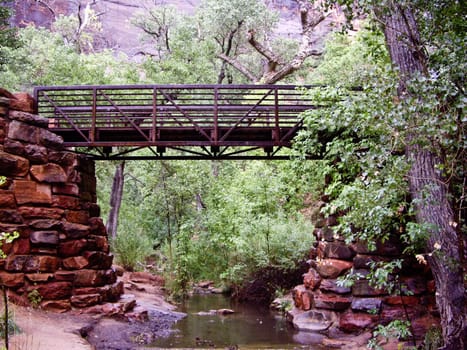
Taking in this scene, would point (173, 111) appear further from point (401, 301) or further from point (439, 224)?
point (439, 224)

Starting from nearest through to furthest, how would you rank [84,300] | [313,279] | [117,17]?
[84,300] → [313,279] → [117,17]

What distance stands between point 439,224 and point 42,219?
9385mm

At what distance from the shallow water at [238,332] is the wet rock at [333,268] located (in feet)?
5.13

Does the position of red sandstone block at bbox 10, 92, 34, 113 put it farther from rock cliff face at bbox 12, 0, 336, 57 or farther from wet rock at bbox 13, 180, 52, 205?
rock cliff face at bbox 12, 0, 336, 57

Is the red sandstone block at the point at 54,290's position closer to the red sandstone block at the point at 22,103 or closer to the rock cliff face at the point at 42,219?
the rock cliff face at the point at 42,219

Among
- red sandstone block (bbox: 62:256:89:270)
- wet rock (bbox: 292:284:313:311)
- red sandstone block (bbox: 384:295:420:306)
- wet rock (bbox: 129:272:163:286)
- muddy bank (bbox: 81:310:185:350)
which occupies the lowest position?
muddy bank (bbox: 81:310:185:350)

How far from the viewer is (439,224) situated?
7.29m

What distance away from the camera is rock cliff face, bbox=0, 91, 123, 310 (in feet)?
40.0

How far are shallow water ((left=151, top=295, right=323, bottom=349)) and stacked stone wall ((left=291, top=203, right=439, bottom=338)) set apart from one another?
0.76 metres

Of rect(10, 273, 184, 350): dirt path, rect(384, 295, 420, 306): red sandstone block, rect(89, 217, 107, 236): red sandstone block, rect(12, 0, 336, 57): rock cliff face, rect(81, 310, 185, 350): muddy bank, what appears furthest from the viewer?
rect(12, 0, 336, 57): rock cliff face

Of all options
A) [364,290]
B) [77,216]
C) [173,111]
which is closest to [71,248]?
[77,216]

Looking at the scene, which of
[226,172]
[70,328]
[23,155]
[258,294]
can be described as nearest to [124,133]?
[23,155]

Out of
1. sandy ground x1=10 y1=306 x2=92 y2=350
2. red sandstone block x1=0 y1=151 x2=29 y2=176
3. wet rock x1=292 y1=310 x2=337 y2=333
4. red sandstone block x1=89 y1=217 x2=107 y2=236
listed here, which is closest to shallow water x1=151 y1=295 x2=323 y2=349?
wet rock x1=292 y1=310 x2=337 y2=333

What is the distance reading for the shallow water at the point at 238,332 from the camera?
11141 millimetres
